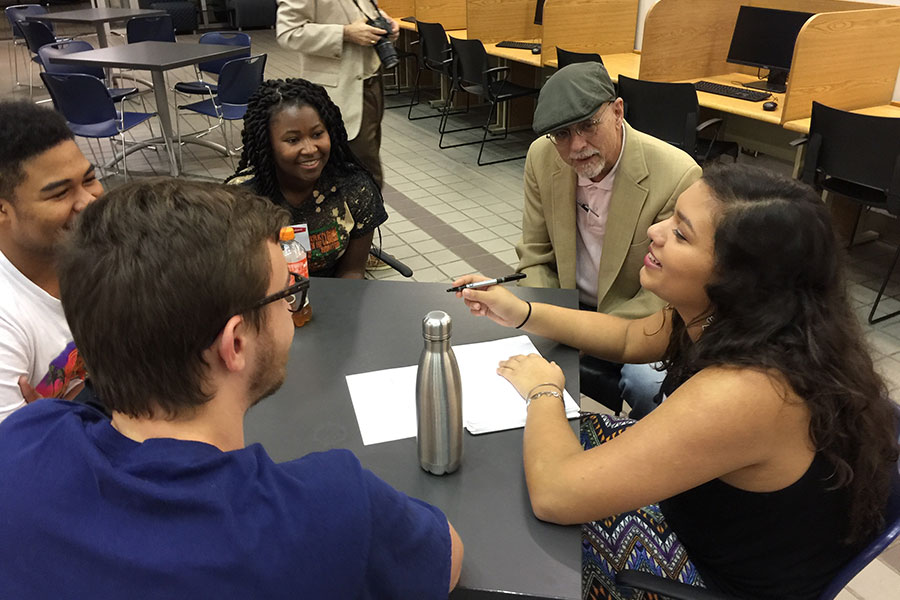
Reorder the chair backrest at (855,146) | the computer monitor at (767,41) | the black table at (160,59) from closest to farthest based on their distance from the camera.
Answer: the chair backrest at (855,146)
the computer monitor at (767,41)
the black table at (160,59)

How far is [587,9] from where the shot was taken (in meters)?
4.62

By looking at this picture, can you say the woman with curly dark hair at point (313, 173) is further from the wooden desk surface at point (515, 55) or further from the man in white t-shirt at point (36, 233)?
the wooden desk surface at point (515, 55)

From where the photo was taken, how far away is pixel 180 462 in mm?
621

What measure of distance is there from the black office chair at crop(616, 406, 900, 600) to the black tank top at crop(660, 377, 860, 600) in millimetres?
41

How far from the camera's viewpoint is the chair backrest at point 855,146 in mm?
2643

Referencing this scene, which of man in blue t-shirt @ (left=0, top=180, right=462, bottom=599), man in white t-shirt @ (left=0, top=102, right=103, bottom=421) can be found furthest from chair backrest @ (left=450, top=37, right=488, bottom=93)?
man in blue t-shirt @ (left=0, top=180, right=462, bottom=599)

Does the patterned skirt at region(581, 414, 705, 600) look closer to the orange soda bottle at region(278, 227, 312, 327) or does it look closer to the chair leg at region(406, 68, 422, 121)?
the orange soda bottle at region(278, 227, 312, 327)

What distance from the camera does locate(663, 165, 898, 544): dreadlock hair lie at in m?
0.97

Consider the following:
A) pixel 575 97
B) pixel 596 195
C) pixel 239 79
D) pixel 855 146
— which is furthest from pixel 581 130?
pixel 239 79

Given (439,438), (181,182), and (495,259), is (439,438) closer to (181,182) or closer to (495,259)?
(181,182)

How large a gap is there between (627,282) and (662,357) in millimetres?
419

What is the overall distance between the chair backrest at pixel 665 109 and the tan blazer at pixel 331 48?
1.42m

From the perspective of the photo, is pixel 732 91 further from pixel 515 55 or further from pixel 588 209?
pixel 588 209

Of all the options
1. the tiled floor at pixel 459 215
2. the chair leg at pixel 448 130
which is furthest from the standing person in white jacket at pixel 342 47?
the chair leg at pixel 448 130
